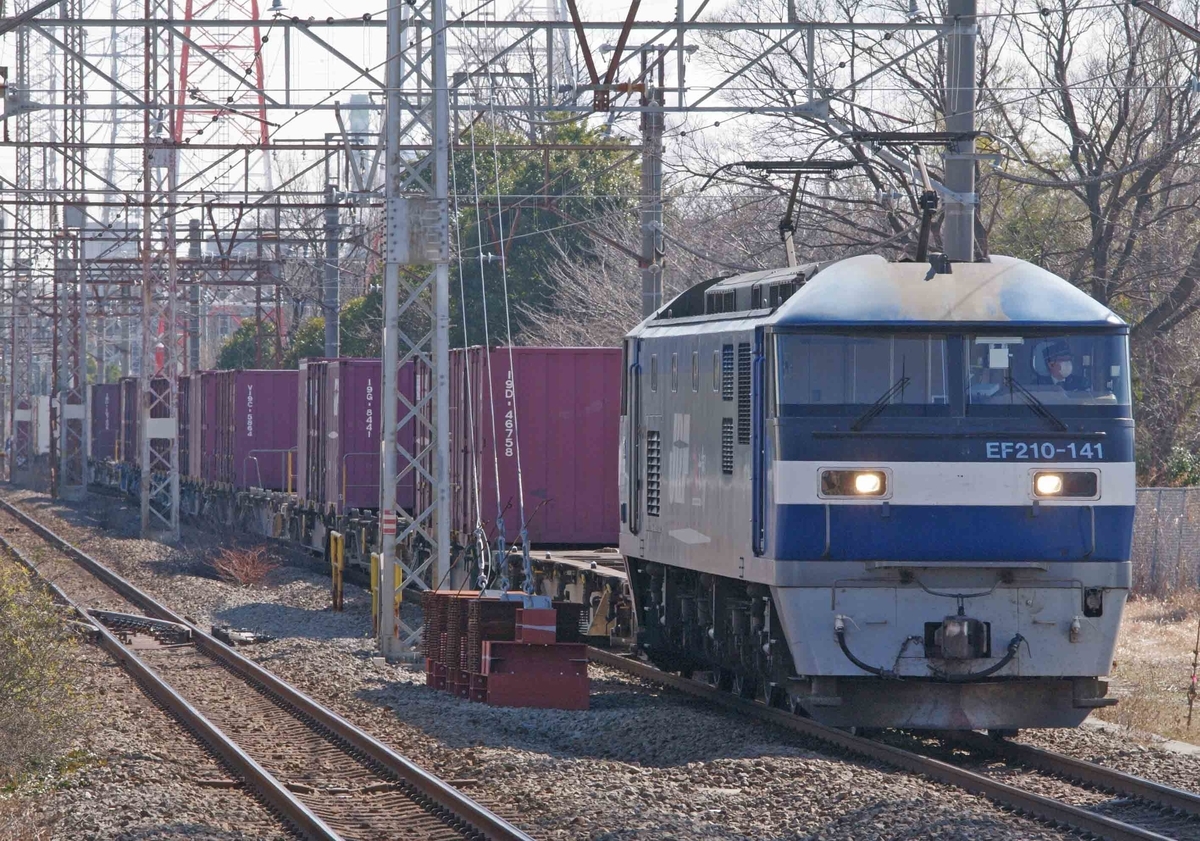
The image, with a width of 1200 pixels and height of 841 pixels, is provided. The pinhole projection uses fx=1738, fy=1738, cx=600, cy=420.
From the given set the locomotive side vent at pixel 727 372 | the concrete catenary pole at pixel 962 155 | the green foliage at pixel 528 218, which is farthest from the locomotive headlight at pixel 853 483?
the green foliage at pixel 528 218

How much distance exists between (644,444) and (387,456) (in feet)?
13.4

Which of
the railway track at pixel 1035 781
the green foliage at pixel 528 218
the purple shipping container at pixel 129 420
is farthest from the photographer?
the purple shipping container at pixel 129 420

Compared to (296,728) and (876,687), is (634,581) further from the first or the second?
(876,687)

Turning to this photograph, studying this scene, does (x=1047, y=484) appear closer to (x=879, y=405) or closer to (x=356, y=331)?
(x=879, y=405)

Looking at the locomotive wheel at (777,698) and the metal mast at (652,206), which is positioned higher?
the metal mast at (652,206)

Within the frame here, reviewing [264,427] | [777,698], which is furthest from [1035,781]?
[264,427]

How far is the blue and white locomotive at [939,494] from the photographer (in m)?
11.0

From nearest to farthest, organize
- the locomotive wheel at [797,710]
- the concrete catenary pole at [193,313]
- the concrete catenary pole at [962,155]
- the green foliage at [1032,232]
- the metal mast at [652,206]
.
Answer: the locomotive wheel at [797,710] → the concrete catenary pole at [962,155] → the metal mast at [652,206] → the green foliage at [1032,232] → the concrete catenary pole at [193,313]

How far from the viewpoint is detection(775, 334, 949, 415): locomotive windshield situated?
11234 millimetres

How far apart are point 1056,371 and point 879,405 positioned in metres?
1.21

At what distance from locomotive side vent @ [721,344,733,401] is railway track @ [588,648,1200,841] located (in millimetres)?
2377

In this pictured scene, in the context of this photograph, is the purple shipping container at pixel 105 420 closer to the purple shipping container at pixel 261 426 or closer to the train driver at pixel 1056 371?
the purple shipping container at pixel 261 426

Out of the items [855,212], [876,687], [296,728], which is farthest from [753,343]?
[855,212]

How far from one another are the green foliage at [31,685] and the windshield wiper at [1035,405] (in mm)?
6882
